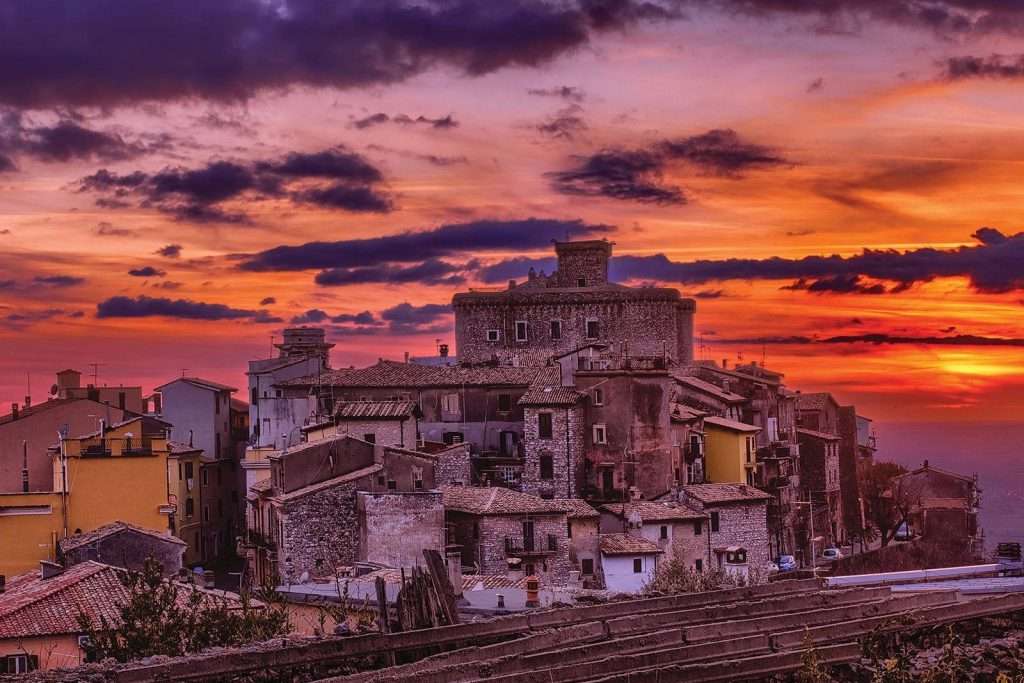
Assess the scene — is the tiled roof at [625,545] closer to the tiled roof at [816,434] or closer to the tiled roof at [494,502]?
the tiled roof at [494,502]

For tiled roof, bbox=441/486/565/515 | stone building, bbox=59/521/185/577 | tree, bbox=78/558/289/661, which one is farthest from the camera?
tiled roof, bbox=441/486/565/515

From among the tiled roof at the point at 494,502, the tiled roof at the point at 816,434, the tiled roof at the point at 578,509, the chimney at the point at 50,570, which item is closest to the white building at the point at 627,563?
the tiled roof at the point at 578,509

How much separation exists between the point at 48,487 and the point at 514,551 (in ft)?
45.2

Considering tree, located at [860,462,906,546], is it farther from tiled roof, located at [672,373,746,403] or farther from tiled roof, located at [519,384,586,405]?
tiled roof, located at [519,384,586,405]

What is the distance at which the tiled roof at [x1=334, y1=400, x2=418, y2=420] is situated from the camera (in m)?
48.3

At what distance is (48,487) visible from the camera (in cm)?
4622

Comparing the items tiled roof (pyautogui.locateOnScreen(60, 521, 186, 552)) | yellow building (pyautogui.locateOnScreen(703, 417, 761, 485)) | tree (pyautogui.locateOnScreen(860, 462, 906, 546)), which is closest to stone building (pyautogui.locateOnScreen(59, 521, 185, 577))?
tiled roof (pyautogui.locateOnScreen(60, 521, 186, 552))

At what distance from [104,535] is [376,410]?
1178 cm

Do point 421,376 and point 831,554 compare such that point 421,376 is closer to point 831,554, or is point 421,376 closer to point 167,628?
point 831,554

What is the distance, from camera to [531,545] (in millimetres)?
44125

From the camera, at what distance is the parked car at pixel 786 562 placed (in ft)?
169

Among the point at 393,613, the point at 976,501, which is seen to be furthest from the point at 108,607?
the point at 976,501

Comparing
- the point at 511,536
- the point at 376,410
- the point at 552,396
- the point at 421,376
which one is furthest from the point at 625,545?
the point at 421,376

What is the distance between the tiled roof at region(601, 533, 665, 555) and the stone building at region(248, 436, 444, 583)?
5140 millimetres
